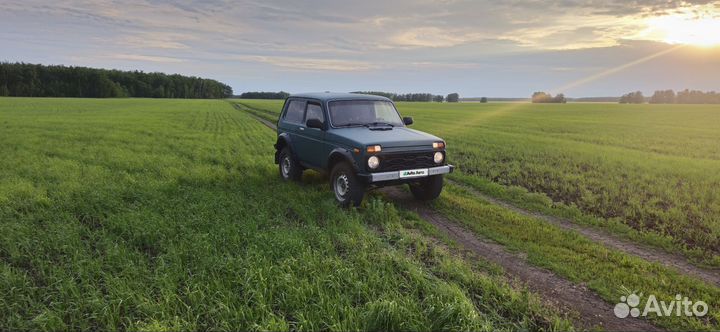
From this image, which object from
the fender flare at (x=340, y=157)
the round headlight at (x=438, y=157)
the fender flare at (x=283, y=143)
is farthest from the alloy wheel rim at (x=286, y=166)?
the round headlight at (x=438, y=157)

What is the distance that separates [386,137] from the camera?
735 cm

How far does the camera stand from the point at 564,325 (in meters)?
3.63

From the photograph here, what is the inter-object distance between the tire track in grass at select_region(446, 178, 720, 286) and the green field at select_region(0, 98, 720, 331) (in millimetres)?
289

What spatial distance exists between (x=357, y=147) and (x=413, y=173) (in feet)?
3.81

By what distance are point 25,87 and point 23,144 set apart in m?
107

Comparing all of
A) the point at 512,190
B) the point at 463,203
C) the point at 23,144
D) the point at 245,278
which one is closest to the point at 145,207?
the point at 245,278

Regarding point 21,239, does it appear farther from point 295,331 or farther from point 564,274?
point 564,274

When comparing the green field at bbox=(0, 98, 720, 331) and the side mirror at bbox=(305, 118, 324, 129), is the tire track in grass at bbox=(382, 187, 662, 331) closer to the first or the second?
the green field at bbox=(0, 98, 720, 331)

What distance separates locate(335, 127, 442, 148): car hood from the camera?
709 centimetres

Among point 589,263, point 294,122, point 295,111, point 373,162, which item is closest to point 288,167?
point 294,122

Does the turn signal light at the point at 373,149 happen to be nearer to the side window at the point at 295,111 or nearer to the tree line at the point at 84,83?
the side window at the point at 295,111

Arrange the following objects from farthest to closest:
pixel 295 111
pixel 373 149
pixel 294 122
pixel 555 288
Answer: pixel 295 111
pixel 294 122
pixel 373 149
pixel 555 288

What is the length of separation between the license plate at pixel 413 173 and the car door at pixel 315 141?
1649mm

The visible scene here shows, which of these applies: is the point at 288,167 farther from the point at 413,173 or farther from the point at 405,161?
the point at 413,173
